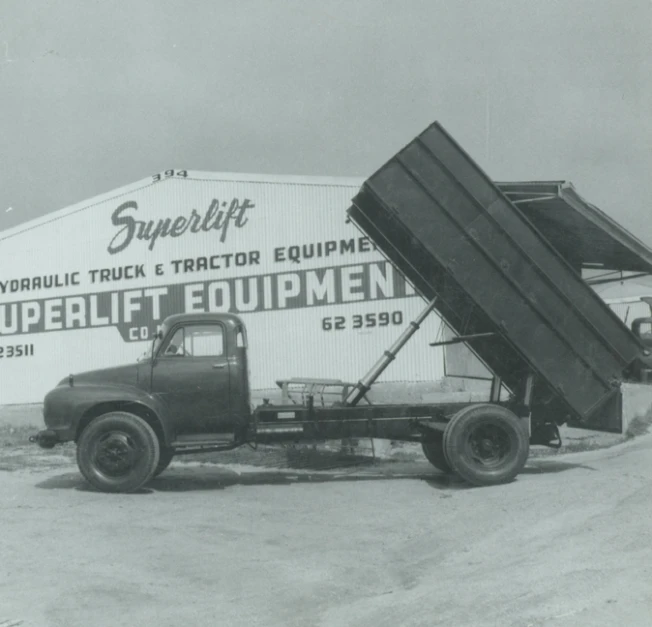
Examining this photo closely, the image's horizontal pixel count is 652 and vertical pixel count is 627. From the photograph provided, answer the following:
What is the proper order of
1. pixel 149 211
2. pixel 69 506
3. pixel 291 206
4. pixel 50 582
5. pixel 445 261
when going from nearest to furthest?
pixel 50 582
pixel 69 506
pixel 445 261
pixel 291 206
pixel 149 211

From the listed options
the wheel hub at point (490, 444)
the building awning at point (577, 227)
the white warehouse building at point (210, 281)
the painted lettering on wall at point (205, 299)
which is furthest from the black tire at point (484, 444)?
the painted lettering on wall at point (205, 299)

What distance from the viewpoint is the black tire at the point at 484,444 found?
29.9 ft

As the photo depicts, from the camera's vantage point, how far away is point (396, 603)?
502cm

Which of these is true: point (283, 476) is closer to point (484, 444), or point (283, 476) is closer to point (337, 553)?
point (484, 444)

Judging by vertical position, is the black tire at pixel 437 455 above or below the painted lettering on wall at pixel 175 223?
below

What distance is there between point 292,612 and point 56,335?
18.6 m

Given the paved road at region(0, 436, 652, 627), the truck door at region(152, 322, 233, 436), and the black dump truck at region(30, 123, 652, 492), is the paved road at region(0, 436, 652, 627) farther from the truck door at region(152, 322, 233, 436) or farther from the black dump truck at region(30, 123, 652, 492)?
the truck door at region(152, 322, 233, 436)

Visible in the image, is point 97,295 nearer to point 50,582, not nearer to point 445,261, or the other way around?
point 445,261

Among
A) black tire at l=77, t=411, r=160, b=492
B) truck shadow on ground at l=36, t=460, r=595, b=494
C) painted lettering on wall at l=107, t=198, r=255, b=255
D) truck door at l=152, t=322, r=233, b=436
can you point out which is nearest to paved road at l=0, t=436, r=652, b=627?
truck shadow on ground at l=36, t=460, r=595, b=494

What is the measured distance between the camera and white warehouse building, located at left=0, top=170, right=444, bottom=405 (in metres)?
18.4

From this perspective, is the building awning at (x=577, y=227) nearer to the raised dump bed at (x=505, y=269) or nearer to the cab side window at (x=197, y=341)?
the raised dump bed at (x=505, y=269)

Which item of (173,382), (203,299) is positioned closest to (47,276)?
(203,299)

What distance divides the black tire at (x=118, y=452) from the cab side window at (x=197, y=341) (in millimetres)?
987

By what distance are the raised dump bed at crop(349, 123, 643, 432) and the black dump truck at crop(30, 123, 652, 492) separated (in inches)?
0.5
